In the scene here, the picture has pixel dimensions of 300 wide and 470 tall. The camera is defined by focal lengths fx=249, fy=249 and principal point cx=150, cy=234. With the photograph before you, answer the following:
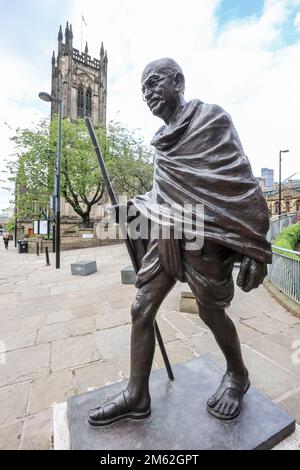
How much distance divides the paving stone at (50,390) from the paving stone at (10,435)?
0.49ft

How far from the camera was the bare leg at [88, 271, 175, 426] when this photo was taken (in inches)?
63.1

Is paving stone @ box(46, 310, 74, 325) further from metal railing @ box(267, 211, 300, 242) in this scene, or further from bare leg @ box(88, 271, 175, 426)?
metal railing @ box(267, 211, 300, 242)

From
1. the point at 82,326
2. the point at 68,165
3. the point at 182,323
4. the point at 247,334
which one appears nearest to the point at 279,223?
the point at 247,334

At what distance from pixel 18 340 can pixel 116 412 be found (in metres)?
2.42

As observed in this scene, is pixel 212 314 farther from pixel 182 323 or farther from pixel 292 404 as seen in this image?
pixel 182 323

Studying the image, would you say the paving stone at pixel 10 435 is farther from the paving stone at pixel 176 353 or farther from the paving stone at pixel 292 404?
the paving stone at pixel 292 404

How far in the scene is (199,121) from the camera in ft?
4.99

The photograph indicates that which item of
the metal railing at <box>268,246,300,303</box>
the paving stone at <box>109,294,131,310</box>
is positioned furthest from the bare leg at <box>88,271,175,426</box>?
the metal railing at <box>268,246,300,303</box>

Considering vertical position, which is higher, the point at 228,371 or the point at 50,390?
the point at 228,371

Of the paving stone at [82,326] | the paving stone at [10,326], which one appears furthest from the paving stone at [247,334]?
the paving stone at [10,326]

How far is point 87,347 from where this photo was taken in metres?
3.13

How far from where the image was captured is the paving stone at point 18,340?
10.6ft
